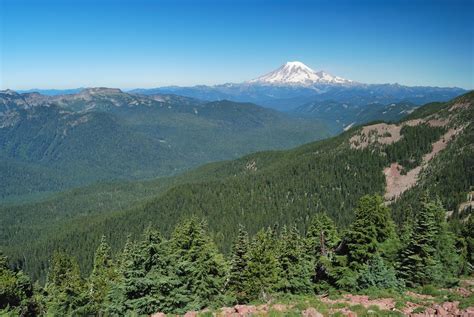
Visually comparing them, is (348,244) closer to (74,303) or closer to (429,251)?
(429,251)

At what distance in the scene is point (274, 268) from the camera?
4631 centimetres

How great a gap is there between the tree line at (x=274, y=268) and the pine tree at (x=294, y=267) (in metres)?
0.13

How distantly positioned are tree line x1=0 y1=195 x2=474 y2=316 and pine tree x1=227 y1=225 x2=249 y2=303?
0.42ft

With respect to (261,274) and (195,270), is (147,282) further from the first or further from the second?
(261,274)

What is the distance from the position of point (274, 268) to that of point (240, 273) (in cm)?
451

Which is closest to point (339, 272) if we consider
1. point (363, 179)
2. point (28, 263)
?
point (363, 179)

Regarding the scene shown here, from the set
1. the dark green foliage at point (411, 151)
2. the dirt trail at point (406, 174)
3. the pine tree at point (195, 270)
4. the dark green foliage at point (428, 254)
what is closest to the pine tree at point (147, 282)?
the pine tree at point (195, 270)

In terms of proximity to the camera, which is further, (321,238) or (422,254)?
(321,238)

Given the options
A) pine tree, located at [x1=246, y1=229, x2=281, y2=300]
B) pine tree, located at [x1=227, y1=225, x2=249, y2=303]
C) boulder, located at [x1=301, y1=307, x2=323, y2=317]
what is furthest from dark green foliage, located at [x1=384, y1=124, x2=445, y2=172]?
boulder, located at [x1=301, y1=307, x2=323, y2=317]

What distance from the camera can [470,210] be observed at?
4577 inches

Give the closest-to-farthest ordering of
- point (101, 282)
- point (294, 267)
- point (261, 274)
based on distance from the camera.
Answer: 1. point (261, 274)
2. point (294, 267)
3. point (101, 282)

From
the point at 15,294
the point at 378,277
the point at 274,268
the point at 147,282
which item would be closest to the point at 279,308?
the point at 147,282

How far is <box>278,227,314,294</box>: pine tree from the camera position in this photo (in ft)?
149

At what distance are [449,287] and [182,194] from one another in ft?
560
